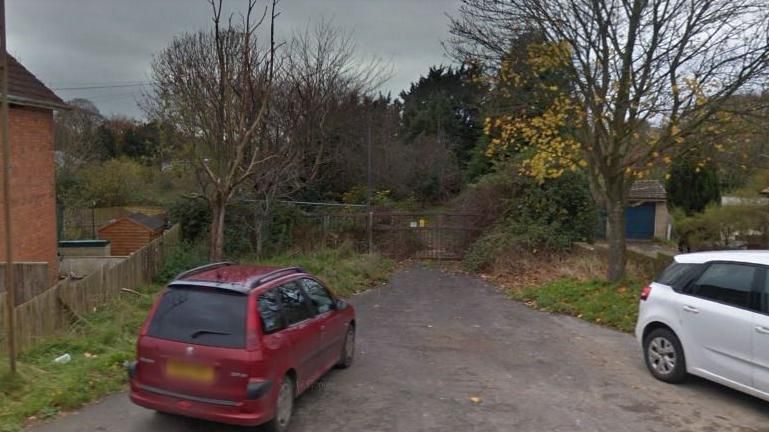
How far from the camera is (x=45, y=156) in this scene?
14.9m

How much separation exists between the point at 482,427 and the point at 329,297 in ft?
7.90

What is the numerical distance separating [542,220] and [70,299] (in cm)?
1269

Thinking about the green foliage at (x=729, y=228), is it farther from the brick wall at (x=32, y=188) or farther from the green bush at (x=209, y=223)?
the brick wall at (x=32, y=188)

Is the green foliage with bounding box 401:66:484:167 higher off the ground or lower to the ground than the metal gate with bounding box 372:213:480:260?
higher

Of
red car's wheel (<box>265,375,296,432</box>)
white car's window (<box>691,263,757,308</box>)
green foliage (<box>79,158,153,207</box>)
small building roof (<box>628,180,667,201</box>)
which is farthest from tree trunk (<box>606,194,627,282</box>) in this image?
green foliage (<box>79,158,153,207</box>)

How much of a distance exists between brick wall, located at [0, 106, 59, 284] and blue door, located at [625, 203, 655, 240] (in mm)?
27494

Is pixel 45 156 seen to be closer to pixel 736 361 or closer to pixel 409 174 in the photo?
pixel 736 361

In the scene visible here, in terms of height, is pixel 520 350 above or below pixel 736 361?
below

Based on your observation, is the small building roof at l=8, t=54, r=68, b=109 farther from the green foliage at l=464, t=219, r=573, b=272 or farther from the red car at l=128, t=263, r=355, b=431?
the green foliage at l=464, t=219, r=573, b=272

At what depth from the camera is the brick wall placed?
13.6 meters

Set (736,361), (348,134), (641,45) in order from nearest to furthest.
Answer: (736,361) → (641,45) → (348,134)

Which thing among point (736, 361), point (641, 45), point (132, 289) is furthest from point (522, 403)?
point (132, 289)

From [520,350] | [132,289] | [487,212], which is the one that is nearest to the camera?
[520,350]

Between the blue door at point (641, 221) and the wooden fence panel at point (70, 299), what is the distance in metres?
26.2
